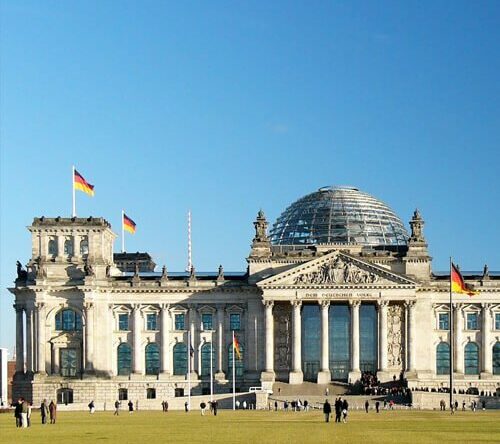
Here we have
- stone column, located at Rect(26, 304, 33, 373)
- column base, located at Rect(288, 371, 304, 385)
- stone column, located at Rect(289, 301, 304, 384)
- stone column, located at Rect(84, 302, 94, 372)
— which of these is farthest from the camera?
stone column, located at Rect(26, 304, 33, 373)

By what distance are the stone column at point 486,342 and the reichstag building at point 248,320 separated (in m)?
Answer: 0.13

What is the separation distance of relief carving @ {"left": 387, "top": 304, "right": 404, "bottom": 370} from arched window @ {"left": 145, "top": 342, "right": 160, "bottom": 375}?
29.3 meters

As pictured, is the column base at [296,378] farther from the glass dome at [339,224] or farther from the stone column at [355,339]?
the glass dome at [339,224]

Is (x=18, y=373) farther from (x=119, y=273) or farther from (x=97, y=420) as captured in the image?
(x=97, y=420)

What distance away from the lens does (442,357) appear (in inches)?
7185

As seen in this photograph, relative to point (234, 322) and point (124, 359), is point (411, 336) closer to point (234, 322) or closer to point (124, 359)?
point (234, 322)

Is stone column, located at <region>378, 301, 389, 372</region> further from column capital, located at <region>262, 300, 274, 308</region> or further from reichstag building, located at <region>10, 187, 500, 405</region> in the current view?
column capital, located at <region>262, 300, 274, 308</region>

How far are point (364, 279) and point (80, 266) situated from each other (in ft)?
117

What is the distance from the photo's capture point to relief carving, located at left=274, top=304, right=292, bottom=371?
18262 cm

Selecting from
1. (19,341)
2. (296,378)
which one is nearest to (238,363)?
(296,378)

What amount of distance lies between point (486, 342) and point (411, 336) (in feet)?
33.8

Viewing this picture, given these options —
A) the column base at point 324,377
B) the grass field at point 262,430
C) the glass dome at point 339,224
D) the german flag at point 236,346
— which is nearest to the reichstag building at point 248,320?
the column base at point 324,377

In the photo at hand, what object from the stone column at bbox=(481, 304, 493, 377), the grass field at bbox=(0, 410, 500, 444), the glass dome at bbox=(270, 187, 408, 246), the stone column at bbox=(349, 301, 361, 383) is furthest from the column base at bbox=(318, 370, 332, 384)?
the grass field at bbox=(0, 410, 500, 444)

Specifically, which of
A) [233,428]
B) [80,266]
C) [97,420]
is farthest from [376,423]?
[80,266]
